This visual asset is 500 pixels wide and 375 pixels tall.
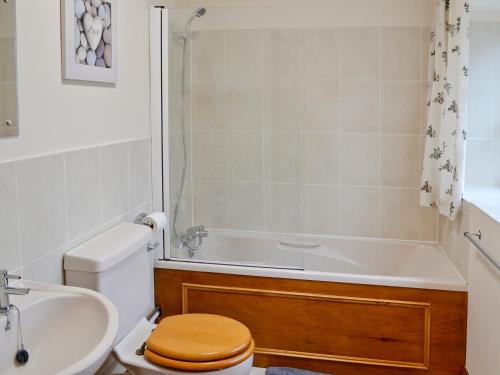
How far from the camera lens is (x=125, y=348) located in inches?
88.3

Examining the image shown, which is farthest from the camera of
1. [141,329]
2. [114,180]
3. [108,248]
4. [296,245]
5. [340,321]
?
[296,245]

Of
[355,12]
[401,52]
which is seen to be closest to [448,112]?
[401,52]

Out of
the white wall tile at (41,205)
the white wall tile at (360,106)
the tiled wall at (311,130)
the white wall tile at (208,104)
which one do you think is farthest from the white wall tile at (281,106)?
the white wall tile at (41,205)

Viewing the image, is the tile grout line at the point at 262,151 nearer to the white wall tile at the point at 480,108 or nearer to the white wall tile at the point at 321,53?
the white wall tile at the point at 321,53

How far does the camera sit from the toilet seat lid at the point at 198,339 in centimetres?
209

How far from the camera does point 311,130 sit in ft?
11.3

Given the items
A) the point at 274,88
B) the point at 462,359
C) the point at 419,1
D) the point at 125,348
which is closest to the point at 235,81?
the point at 274,88

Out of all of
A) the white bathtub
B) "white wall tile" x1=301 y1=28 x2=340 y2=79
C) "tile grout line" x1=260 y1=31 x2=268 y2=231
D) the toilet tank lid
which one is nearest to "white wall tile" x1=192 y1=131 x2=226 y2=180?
"tile grout line" x1=260 y1=31 x2=268 y2=231

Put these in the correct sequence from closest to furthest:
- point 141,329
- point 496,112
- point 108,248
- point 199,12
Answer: point 108,248 < point 141,329 < point 199,12 < point 496,112

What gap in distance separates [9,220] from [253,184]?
4.88 ft

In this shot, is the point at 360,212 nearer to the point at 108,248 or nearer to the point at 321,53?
the point at 321,53

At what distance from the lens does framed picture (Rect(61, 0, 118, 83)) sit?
212cm

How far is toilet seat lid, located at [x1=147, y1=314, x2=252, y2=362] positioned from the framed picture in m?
1.09

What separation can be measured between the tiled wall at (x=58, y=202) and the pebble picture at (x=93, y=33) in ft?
1.25
